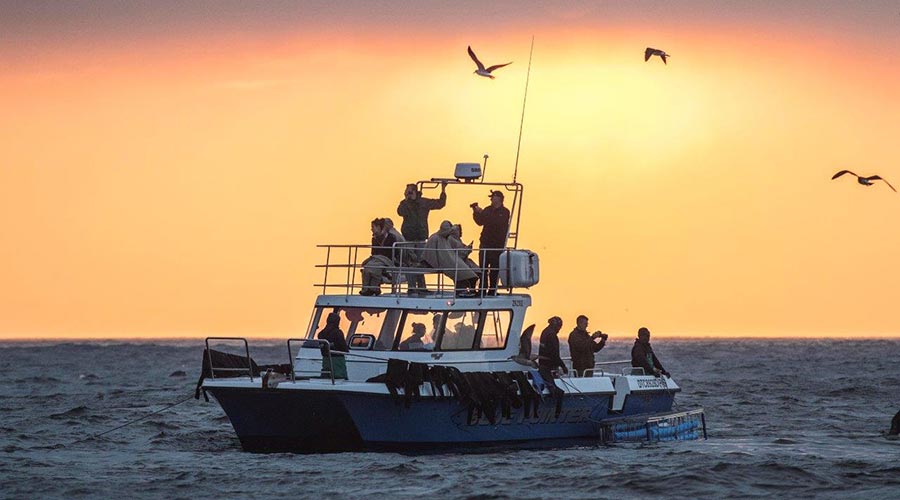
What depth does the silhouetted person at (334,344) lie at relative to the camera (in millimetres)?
24770

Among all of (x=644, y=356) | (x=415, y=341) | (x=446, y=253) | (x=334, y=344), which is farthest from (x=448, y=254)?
(x=644, y=356)

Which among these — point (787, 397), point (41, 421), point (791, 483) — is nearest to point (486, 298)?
point (791, 483)

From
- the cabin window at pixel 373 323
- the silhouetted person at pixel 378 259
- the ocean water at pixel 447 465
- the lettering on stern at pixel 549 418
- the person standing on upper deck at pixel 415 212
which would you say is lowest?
the ocean water at pixel 447 465

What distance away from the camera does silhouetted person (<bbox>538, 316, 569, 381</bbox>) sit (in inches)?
1038

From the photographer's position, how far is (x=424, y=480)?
22641 millimetres

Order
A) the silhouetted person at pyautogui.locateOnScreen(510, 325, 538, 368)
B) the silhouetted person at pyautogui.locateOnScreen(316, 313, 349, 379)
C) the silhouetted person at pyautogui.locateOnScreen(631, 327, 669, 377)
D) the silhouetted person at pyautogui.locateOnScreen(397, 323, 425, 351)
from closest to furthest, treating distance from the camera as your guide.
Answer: the silhouetted person at pyautogui.locateOnScreen(316, 313, 349, 379), the silhouetted person at pyautogui.locateOnScreen(397, 323, 425, 351), the silhouetted person at pyautogui.locateOnScreen(510, 325, 538, 368), the silhouetted person at pyautogui.locateOnScreen(631, 327, 669, 377)

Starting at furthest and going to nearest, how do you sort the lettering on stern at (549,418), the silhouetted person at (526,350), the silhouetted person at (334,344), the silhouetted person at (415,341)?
1. the silhouetted person at (526,350)
2. the lettering on stern at (549,418)
3. the silhouetted person at (415,341)
4. the silhouetted person at (334,344)

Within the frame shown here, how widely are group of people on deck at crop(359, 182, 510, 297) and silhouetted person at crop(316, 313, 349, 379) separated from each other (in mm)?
903

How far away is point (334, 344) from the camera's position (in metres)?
25.5

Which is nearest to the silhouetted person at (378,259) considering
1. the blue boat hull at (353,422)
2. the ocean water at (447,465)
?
the blue boat hull at (353,422)

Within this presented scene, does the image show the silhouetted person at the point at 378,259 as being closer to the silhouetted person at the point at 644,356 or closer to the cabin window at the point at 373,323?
the cabin window at the point at 373,323

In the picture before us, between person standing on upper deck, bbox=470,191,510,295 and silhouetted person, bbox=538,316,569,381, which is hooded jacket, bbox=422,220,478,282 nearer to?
person standing on upper deck, bbox=470,191,510,295

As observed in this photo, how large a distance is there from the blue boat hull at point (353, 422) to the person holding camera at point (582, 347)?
7.52 ft

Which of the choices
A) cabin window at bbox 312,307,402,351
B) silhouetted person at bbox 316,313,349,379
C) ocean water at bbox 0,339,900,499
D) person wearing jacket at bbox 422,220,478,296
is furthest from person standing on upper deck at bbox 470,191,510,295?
ocean water at bbox 0,339,900,499
